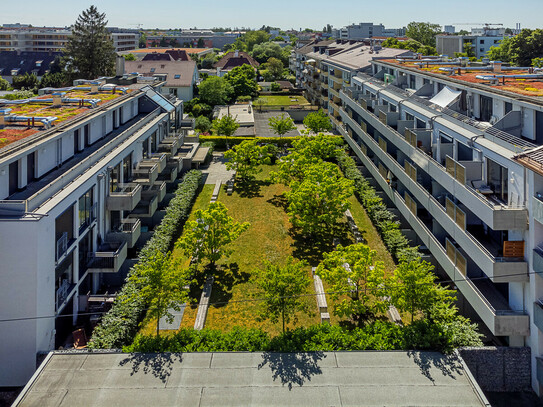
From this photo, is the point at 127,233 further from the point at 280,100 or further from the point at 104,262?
the point at 280,100

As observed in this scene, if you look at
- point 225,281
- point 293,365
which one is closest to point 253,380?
point 293,365

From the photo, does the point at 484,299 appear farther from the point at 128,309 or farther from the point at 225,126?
the point at 225,126

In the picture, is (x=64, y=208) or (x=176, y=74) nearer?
(x=64, y=208)

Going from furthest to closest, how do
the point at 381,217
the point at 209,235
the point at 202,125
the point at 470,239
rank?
the point at 202,125, the point at 381,217, the point at 209,235, the point at 470,239

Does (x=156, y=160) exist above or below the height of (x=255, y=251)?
above

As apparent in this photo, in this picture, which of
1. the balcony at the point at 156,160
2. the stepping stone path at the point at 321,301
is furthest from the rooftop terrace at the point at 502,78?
the balcony at the point at 156,160

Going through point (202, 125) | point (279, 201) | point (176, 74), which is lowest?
point (279, 201)

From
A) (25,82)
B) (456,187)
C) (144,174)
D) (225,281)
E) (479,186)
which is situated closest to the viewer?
(479,186)
